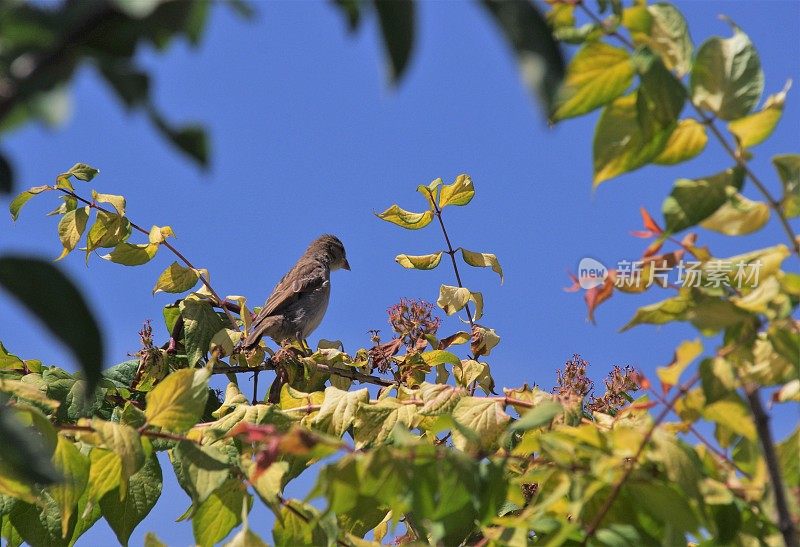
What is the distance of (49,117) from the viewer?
2.41ft

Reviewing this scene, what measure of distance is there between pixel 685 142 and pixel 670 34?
0.20 metres

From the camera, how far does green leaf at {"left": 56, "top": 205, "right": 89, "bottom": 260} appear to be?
3533mm

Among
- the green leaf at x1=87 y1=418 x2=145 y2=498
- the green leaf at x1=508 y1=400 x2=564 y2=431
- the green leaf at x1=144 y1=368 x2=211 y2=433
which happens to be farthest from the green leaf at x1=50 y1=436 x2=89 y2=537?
the green leaf at x1=508 y1=400 x2=564 y2=431

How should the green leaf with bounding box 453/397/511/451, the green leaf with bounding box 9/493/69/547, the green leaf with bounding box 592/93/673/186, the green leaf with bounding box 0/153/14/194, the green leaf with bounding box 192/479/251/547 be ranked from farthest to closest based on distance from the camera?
the green leaf with bounding box 9/493/69/547 → the green leaf with bounding box 453/397/511/451 → the green leaf with bounding box 192/479/251/547 → the green leaf with bounding box 592/93/673/186 → the green leaf with bounding box 0/153/14/194

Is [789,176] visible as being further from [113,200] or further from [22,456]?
[113,200]

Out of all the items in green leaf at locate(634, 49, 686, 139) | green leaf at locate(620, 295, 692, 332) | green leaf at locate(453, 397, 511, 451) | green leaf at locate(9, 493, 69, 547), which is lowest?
green leaf at locate(453, 397, 511, 451)

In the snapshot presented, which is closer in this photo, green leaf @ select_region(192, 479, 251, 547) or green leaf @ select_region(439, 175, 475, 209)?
green leaf @ select_region(192, 479, 251, 547)

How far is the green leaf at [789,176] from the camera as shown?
163 centimetres

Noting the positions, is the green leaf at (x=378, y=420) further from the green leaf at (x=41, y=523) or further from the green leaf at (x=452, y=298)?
the green leaf at (x=452, y=298)

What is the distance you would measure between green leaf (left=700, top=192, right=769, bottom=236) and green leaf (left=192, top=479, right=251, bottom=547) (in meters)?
1.16

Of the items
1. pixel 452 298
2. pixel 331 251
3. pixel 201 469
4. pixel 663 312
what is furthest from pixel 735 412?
pixel 331 251

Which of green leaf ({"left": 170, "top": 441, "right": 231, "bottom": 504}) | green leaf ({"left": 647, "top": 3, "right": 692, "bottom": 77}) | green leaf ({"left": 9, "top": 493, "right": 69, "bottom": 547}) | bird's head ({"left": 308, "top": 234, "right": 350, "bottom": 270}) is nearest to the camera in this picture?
green leaf ({"left": 647, "top": 3, "right": 692, "bottom": 77})

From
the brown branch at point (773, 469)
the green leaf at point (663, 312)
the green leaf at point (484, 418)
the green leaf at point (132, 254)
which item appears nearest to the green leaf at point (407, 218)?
the green leaf at point (132, 254)

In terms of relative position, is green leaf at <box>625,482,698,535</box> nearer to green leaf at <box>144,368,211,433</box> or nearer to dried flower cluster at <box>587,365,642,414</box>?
green leaf at <box>144,368,211,433</box>
